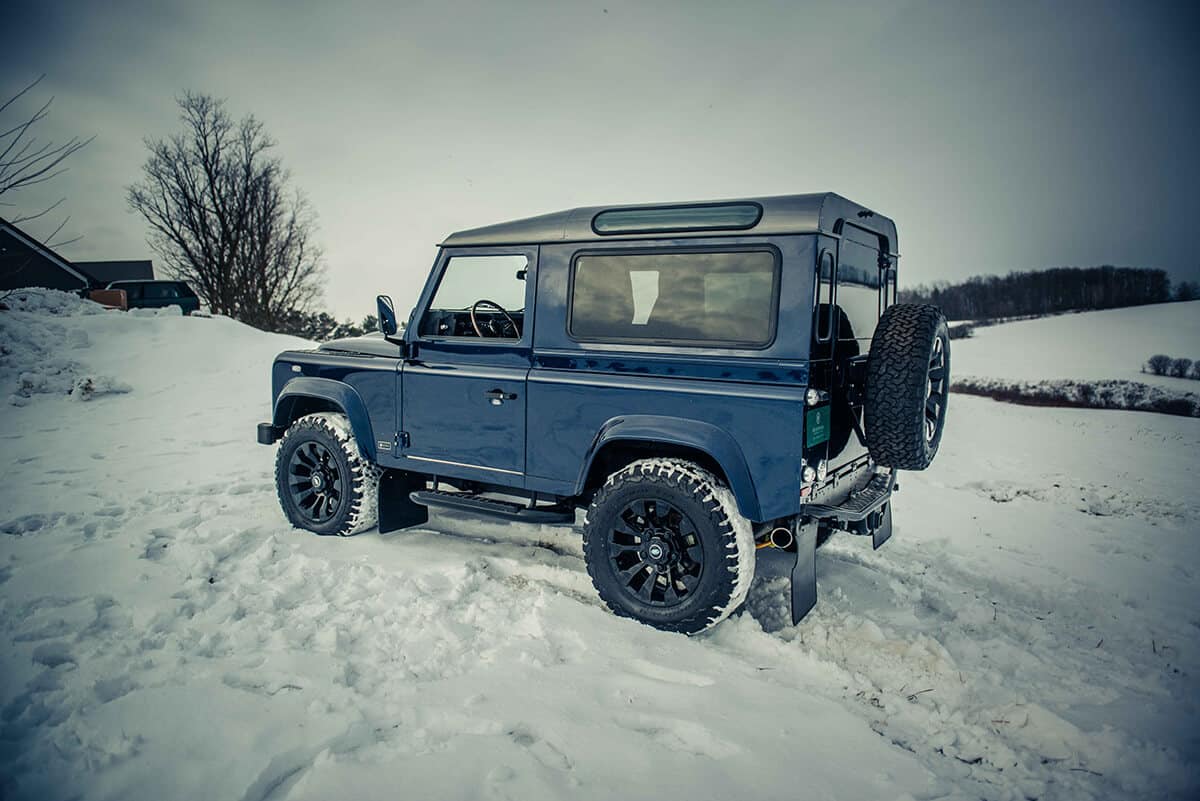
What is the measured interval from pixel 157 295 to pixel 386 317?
75.6 ft

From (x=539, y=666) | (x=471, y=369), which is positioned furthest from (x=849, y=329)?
(x=539, y=666)

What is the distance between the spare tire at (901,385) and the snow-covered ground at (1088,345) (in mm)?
9369

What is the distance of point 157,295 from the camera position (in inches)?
902

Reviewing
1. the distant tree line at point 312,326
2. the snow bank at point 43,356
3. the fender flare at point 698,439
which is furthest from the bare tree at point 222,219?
the fender flare at point 698,439

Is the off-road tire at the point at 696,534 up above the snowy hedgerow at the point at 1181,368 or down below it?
below

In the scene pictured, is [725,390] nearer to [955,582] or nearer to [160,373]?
[955,582]

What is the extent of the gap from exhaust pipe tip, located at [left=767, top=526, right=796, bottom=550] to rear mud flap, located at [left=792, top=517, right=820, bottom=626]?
0.03 m

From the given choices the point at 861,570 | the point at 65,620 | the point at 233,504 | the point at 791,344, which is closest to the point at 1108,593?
the point at 861,570

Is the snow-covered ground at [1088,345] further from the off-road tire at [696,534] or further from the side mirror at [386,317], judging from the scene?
the side mirror at [386,317]

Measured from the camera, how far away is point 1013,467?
8.61m

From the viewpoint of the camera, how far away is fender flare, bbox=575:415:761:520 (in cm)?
339

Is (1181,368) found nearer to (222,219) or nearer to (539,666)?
(539,666)

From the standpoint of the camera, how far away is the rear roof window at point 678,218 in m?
3.48

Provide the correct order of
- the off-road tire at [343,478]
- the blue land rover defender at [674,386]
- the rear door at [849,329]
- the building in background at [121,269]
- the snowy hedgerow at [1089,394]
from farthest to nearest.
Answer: the building in background at [121,269] → the snowy hedgerow at [1089,394] → the off-road tire at [343,478] → the rear door at [849,329] → the blue land rover defender at [674,386]
